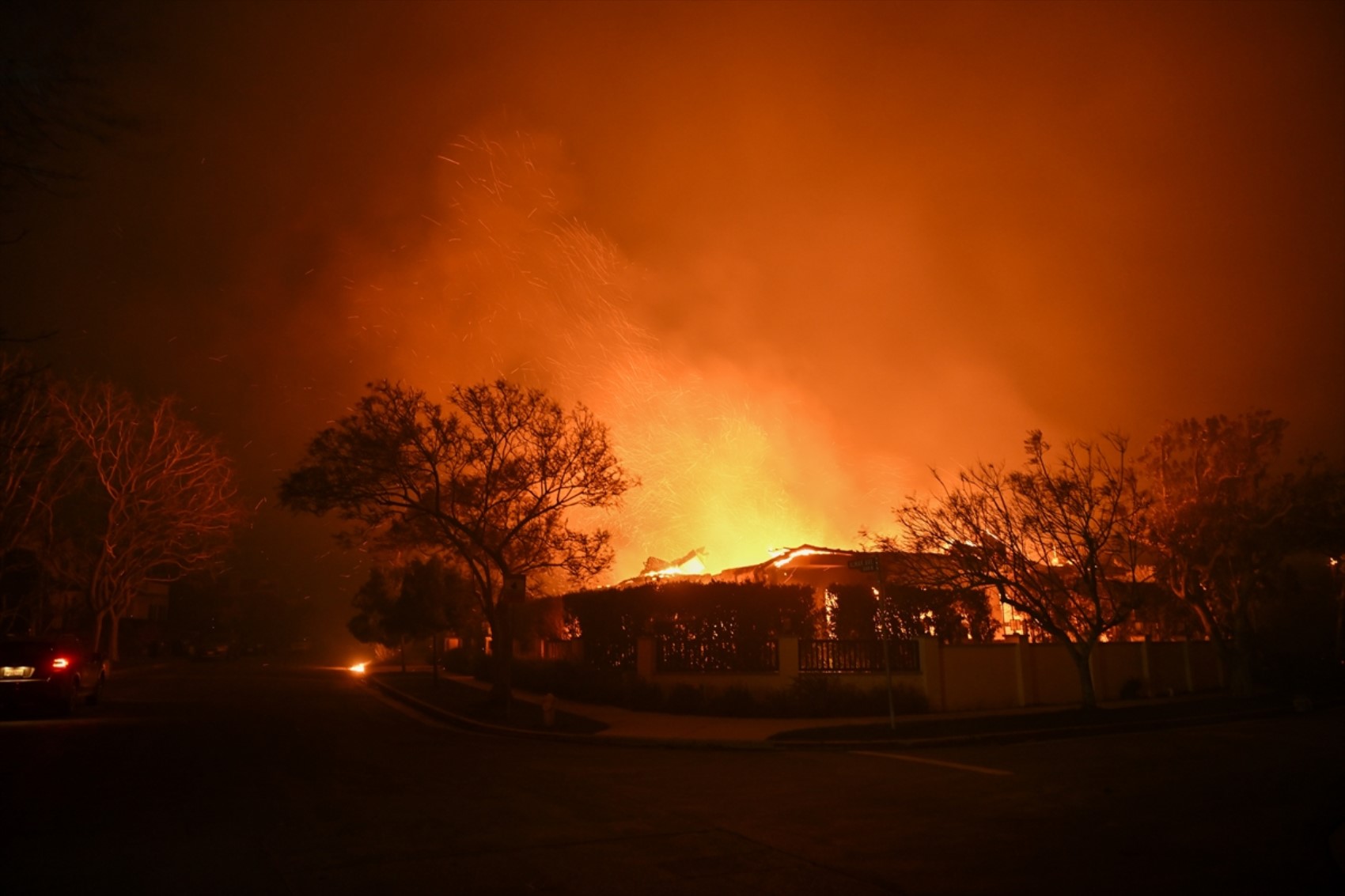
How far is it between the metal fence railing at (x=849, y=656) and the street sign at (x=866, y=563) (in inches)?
178

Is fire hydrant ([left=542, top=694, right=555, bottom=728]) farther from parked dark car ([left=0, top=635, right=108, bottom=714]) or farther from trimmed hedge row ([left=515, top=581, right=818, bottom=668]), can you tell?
parked dark car ([left=0, top=635, right=108, bottom=714])

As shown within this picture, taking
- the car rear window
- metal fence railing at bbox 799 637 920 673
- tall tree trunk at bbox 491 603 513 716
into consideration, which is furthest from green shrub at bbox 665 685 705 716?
the car rear window

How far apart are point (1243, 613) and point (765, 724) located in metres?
16.1

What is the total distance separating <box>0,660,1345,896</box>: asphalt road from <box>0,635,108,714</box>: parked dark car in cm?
433

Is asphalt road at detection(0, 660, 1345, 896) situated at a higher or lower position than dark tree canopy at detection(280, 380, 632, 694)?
lower

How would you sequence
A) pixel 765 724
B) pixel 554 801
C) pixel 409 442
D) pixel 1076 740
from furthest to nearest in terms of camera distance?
pixel 409 442
pixel 765 724
pixel 1076 740
pixel 554 801

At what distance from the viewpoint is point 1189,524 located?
1109 inches

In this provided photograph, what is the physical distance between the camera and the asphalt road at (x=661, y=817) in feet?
23.3

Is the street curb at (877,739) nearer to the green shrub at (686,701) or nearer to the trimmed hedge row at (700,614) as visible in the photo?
the green shrub at (686,701)

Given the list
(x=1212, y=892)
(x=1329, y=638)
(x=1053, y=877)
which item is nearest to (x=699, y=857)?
(x=1053, y=877)

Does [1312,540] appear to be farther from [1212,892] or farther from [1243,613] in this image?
[1212,892]

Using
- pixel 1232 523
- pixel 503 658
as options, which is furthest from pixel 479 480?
pixel 1232 523

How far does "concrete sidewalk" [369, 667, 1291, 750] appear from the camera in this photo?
16.7m

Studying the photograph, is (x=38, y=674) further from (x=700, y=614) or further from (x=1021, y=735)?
(x=1021, y=735)
